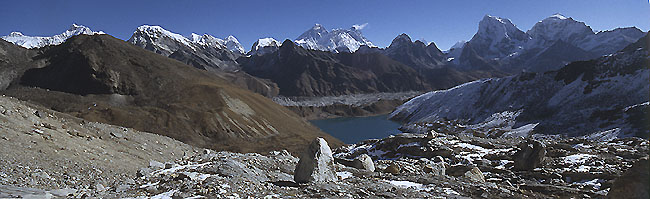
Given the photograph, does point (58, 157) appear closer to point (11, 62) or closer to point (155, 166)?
point (155, 166)

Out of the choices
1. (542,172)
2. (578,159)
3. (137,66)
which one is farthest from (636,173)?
(137,66)

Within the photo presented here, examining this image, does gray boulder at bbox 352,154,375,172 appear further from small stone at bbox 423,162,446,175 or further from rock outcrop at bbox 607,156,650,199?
rock outcrop at bbox 607,156,650,199

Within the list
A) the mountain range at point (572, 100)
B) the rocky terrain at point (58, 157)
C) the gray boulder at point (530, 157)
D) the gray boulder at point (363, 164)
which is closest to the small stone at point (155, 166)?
the rocky terrain at point (58, 157)

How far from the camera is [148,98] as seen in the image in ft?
189

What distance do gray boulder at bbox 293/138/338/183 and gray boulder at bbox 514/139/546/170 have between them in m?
19.0

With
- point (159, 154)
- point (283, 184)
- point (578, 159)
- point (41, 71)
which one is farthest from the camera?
point (41, 71)

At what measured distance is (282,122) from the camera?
6512 cm

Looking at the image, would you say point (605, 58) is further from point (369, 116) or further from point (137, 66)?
point (137, 66)

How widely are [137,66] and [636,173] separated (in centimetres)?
7361

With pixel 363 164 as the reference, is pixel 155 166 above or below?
below

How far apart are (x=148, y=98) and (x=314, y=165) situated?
5367 cm

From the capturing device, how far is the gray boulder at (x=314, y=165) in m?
13.1

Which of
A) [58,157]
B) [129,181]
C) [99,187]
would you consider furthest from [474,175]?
[58,157]

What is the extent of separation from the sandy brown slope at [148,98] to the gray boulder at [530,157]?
2883 cm
